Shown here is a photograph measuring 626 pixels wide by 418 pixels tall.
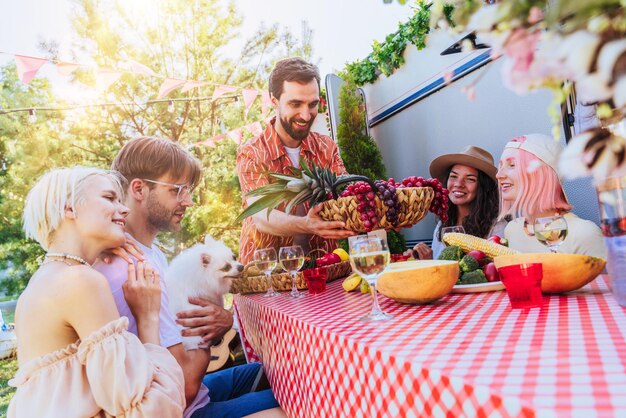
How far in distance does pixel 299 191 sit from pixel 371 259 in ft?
2.51

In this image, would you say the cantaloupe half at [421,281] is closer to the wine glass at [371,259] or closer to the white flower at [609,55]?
the wine glass at [371,259]

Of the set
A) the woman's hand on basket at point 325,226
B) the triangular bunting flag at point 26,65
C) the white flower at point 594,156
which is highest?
the triangular bunting flag at point 26,65

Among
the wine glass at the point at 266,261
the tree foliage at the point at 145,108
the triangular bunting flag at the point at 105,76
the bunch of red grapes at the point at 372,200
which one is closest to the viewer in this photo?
the bunch of red grapes at the point at 372,200

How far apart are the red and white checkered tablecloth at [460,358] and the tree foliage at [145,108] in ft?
33.3

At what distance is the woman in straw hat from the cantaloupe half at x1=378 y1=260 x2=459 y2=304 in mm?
1940

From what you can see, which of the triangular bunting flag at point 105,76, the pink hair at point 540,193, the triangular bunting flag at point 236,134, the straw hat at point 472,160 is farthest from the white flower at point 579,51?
the triangular bunting flag at point 236,134

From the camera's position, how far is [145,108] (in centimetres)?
1230

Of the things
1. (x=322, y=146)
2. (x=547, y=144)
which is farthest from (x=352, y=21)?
Answer: (x=547, y=144)

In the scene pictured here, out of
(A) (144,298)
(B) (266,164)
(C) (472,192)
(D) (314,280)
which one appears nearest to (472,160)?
(C) (472,192)

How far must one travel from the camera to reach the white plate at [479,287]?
4.91 ft

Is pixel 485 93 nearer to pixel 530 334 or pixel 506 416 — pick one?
pixel 530 334

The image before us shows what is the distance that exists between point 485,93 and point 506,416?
13.1 feet

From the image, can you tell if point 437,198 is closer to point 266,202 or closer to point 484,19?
point 266,202

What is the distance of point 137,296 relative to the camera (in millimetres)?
1707
